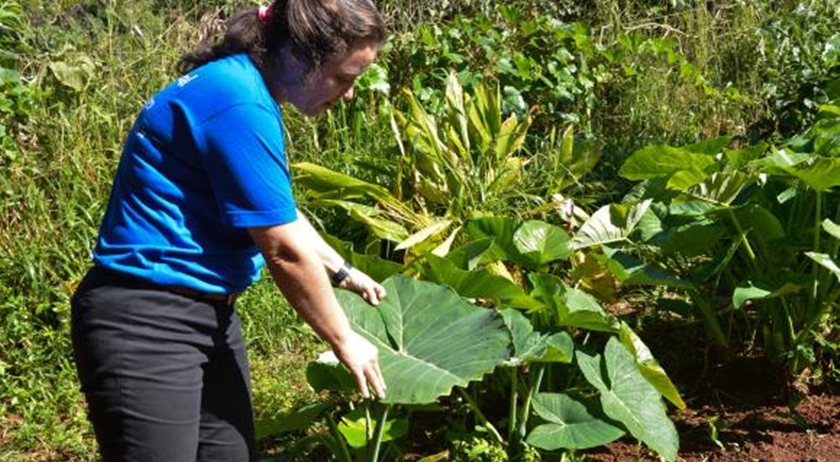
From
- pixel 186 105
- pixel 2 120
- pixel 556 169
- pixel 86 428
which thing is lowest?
pixel 86 428

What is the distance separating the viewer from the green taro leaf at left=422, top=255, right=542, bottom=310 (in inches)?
128

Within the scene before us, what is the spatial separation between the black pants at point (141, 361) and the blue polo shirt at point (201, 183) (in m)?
0.06

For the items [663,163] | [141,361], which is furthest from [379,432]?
[663,163]

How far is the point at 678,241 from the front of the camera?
3.70 metres

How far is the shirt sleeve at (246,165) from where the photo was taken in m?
2.07

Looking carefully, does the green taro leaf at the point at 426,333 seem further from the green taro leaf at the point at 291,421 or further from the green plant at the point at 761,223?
the green plant at the point at 761,223

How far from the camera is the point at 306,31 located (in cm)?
216

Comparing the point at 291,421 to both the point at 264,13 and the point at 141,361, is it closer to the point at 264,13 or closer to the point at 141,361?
the point at 141,361

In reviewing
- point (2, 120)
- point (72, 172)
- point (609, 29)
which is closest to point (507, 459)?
point (72, 172)

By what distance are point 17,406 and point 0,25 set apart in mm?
1607

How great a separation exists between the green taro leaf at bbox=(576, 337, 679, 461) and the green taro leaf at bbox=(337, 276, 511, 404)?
411 mm

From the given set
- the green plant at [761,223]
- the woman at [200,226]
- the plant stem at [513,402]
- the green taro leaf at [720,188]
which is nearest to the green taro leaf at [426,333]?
the plant stem at [513,402]

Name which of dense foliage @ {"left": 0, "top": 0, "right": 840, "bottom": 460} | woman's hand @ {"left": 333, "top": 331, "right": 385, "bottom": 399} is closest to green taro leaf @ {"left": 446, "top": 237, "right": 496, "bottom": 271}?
dense foliage @ {"left": 0, "top": 0, "right": 840, "bottom": 460}

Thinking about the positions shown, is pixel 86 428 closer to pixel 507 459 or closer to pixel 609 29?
pixel 507 459
